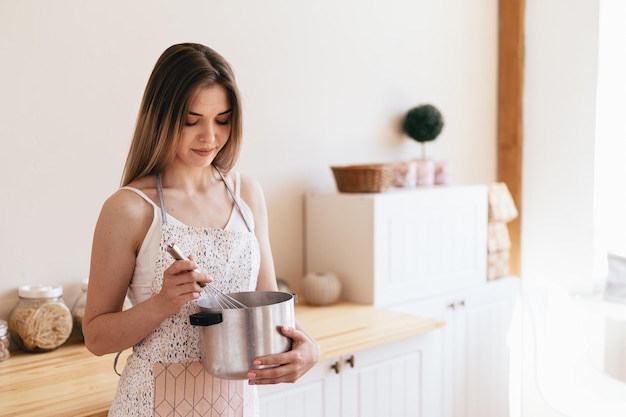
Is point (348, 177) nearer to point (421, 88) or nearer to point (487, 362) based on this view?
point (421, 88)

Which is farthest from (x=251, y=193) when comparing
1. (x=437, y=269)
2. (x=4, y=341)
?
(x=437, y=269)

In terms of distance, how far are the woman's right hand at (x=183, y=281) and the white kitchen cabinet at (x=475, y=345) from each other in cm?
153

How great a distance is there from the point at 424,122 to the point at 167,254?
1.78 meters

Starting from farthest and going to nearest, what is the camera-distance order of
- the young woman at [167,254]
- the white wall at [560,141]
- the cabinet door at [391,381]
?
1. the white wall at [560,141]
2. the cabinet door at [391,381]
3. the young woman at [167,254]

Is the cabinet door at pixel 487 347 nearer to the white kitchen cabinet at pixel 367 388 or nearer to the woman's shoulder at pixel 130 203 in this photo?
the white kitchen cabinet at pixel 367 388

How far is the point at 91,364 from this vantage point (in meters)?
2.03

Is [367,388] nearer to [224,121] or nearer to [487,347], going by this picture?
[487,347]

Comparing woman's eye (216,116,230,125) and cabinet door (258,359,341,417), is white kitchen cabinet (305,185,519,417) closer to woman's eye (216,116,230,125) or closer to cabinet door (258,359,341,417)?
cabinet door (258,359,341,417)

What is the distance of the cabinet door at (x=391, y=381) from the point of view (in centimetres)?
229

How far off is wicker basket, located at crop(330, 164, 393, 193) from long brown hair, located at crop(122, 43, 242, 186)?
121cm

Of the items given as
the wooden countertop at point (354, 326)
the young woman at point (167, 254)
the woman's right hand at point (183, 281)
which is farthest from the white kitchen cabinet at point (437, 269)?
the woman's right hand at point (183, 281)

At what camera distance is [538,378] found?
9.01 feet

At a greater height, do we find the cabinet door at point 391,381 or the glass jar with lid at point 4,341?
the glass jar with lid at point 4,341

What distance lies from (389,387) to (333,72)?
118 centimetres
